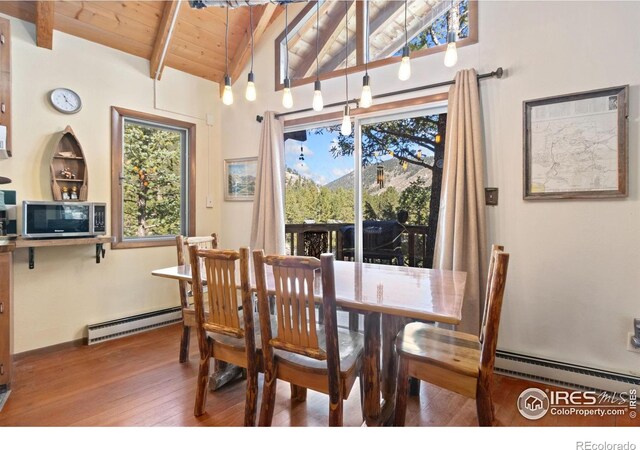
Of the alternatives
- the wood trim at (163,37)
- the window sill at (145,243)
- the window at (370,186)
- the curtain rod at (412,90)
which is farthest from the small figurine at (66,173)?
the window at (370,186)

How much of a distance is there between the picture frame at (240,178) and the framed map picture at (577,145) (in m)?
2.67

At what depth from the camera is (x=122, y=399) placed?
7.11 ft

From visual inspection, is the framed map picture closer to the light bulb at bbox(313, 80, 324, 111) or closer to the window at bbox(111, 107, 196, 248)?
the light bulb at bbox(313, 80, 324, 111)

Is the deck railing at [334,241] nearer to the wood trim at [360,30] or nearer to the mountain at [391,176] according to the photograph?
the mountain at [391,176]

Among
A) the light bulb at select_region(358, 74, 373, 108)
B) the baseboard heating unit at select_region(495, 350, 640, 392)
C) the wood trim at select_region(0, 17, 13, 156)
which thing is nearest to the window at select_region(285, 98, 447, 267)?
the baseboard heating unit at select_region(495, 350, 640, 392)

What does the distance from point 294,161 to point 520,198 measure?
2251 mm

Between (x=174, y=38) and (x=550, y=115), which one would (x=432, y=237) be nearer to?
(x=550, y=115)

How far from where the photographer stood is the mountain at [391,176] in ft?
10.0

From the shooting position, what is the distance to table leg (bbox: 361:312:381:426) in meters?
1.75

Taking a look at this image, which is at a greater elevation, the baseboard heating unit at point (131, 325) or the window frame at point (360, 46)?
the window frame at point (360, 46)

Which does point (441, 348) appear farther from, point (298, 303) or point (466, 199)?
point (466, 199)

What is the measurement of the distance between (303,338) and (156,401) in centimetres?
123

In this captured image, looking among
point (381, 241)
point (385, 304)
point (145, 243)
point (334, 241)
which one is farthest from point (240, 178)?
point (385, 304)

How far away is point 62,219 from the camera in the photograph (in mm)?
2723
